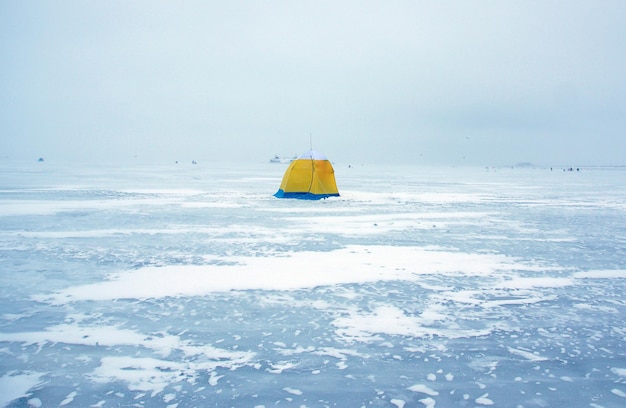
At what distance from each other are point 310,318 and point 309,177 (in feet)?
53.1

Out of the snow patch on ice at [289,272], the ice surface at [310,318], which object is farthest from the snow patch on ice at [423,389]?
the snow patch on ice at [289,272]

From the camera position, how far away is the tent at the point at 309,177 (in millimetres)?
21672

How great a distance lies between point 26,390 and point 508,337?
4.32m

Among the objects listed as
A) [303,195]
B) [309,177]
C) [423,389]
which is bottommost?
[423,389]

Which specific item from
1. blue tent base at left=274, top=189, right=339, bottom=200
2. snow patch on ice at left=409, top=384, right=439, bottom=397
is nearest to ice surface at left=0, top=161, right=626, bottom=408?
snow patch on ice at left=409, top=384, right=439, bottom=397

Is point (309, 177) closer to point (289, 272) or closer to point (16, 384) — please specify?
point (289, 272)

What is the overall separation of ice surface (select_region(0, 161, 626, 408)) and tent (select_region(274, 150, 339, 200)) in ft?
31.6

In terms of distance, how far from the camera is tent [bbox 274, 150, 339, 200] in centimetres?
2167

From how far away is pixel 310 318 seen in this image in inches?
227

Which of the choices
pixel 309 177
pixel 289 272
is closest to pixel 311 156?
pixel 309 177

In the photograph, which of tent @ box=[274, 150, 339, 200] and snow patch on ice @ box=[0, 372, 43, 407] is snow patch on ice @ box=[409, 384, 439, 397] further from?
tent @ box=[274, 150, 339, 200]

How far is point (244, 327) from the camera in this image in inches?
214

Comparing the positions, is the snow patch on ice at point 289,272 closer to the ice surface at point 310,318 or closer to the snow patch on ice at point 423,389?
the ice surface at point 310,318

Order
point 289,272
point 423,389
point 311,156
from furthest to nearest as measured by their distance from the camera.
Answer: point 311,156
point 289,272
point 423,389
